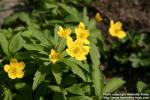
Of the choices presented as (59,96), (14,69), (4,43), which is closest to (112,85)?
(59,96)

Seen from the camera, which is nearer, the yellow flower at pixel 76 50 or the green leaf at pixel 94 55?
the yellow flower at pixel 76 50

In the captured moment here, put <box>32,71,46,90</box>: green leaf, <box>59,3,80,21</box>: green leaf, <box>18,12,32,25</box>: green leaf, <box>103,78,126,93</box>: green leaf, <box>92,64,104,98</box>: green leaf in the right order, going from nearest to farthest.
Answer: <box>32,71,46,90</box>: green leaf
<box>92,64,104,98</box>: green leaf
<box>103,78,126,93</box>: green leaf
<box>59,3,80,21</box>: green leaf
<box>18,12,32,25</box>: green leaf

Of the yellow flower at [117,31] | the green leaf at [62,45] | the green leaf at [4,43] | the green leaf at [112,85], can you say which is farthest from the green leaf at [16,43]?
the yellow flower at [117,31]

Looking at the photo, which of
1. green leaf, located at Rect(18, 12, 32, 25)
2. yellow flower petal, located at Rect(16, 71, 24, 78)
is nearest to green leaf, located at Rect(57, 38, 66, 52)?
yellow flower petal, located at Rect(16, 71, 24, 78)

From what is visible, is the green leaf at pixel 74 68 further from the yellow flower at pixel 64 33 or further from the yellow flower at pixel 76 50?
the yellow flower at pixel 64 33

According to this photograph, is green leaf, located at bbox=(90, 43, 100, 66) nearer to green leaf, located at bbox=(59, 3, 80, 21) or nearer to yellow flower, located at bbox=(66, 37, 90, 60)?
yellow flower, located at bbox=(66, 37, 90, 60)

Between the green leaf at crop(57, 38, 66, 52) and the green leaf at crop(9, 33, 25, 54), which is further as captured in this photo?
the green leaf at crop(9, 33, 25, 54)

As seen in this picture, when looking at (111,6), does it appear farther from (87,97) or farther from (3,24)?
(87,97)
